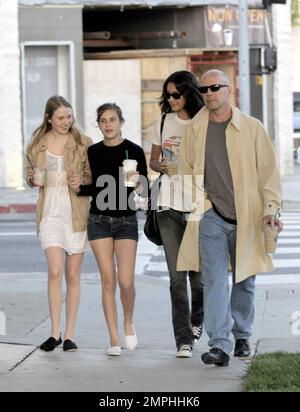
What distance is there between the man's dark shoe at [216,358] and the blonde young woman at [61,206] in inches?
45.2

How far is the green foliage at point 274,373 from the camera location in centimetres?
675

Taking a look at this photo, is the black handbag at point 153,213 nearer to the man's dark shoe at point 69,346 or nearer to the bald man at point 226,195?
the bald man at point 226,195

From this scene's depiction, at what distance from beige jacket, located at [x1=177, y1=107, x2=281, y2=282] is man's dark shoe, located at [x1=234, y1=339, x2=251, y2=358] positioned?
0.57 meters

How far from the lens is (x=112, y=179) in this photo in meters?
8.12

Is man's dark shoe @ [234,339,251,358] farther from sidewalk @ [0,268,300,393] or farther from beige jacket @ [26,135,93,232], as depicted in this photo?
beige jacket @ [26,135,93,232]

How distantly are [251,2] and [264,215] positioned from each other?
1928 centimetres

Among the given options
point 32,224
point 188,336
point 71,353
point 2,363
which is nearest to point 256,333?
point 188,336

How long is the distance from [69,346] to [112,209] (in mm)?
1072

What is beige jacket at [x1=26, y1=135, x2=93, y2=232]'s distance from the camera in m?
8.28

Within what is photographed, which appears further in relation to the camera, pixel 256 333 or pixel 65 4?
pixel 65 4

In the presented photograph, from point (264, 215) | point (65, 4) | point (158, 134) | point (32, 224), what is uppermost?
point (65, 4)

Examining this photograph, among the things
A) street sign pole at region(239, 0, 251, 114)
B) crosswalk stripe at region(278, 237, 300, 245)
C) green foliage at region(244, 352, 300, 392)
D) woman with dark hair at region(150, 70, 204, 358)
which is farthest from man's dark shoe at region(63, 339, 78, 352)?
street sign pole at region(239, 0, 251, 114)

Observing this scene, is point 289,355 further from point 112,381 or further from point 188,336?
point 112,381

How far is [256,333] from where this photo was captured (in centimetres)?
898
